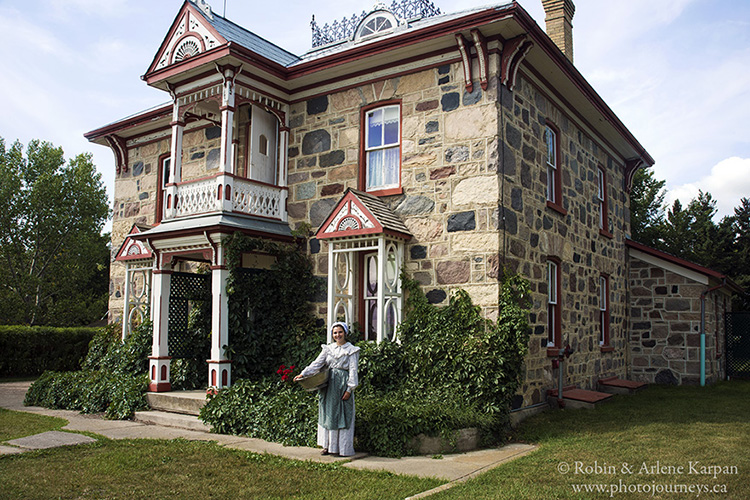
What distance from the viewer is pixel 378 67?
35.7ft

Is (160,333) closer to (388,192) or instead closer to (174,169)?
(174,169)

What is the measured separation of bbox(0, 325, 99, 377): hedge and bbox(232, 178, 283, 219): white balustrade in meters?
9.91

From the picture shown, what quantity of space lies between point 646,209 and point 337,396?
25505 mm

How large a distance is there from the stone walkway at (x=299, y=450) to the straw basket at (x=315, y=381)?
0.79 m

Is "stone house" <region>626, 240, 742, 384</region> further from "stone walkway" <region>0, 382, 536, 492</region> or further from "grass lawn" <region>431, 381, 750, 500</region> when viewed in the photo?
"stone walkway" <region>0, 382, 536, 492</region>

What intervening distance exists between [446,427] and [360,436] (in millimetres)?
1072

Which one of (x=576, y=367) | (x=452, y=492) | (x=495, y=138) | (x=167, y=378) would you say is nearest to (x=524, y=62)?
(x=495, y=138)

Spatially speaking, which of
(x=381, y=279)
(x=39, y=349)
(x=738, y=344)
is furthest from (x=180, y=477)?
(x=738, y=344)

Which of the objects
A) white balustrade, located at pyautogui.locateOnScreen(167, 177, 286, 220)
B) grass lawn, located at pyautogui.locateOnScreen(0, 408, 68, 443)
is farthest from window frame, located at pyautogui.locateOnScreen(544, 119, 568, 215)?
grass lawn, located at pyautogui.locateOnScreen(0, 408, 68, 443)

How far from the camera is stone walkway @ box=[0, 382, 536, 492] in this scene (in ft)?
21.8

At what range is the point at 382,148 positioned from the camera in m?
10.8

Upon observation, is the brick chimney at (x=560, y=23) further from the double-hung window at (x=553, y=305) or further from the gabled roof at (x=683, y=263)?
the double-hung window at (x=553, y=305)

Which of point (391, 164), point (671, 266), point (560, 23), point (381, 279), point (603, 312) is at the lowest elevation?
point (603, 312)

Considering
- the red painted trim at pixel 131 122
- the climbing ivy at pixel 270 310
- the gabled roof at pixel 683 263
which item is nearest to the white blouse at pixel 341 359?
the climbing ivy at pixel 270 310
